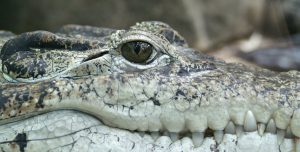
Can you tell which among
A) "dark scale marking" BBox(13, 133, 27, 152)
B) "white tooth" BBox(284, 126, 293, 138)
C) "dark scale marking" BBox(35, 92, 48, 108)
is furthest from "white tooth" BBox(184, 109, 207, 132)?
"dark scale marking" BBox(13, 133, 27, 152)

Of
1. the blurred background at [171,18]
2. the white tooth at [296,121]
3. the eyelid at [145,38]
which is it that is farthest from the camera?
the blurred background at [171,18]

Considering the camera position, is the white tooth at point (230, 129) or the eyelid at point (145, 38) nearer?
the white tooth at point (230, 129)

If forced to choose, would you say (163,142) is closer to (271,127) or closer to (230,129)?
(230,129)

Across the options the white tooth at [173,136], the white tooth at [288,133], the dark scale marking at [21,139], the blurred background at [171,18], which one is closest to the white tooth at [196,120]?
the white tooth at [173,136]

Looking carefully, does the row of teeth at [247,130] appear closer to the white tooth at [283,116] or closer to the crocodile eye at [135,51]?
the white tooth at [283,116]

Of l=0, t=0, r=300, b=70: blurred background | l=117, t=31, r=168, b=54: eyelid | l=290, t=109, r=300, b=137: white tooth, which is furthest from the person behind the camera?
l=0, t=0, r=300, b=70: blurred background

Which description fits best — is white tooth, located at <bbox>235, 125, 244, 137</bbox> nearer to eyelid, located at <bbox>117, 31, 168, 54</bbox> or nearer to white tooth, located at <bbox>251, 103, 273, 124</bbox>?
white tooth, located at <bbox>251, 103, 273, 124</bbox>

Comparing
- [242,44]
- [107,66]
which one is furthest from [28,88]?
[242,44]
